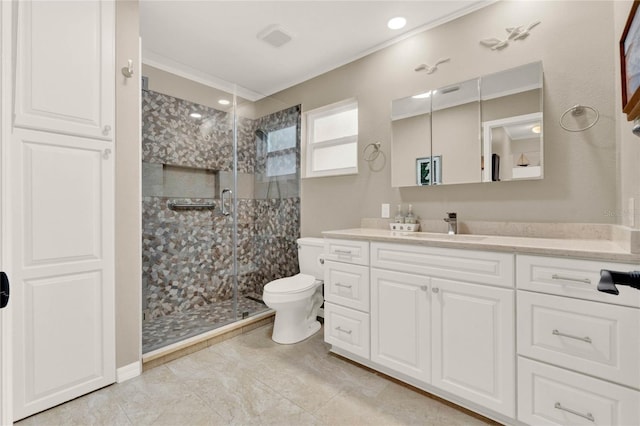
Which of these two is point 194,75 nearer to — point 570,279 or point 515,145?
point 515,145

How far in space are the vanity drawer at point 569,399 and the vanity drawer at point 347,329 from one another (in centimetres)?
87

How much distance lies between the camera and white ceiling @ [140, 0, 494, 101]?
2.12 m

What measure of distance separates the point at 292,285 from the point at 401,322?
3.35 feet

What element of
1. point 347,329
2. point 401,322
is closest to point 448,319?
point 401,322

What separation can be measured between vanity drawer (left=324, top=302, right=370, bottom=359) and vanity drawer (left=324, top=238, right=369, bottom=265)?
35cm

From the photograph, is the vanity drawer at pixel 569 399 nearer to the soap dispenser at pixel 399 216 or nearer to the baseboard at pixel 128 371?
the soap dispenser at pixel 399 216

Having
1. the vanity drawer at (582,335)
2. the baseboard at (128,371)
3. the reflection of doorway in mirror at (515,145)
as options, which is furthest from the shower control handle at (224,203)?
the vanity drawer at (582,335)

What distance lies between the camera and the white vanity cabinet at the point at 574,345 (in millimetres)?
1176

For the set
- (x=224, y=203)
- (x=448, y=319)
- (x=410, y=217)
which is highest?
(x=224, y=203)

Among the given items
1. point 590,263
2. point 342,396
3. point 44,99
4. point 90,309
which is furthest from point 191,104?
point 590,263

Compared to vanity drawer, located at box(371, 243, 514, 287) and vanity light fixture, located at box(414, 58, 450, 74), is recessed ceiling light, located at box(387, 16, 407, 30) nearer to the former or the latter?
vanity light fixture, located at box(414, 58, 450, 74)

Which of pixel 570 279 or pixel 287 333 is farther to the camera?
pixel 287 333

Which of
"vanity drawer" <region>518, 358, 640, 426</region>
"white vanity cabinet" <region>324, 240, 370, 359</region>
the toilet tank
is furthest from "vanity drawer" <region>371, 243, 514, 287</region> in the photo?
the toilet tank

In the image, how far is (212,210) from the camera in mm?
3236
